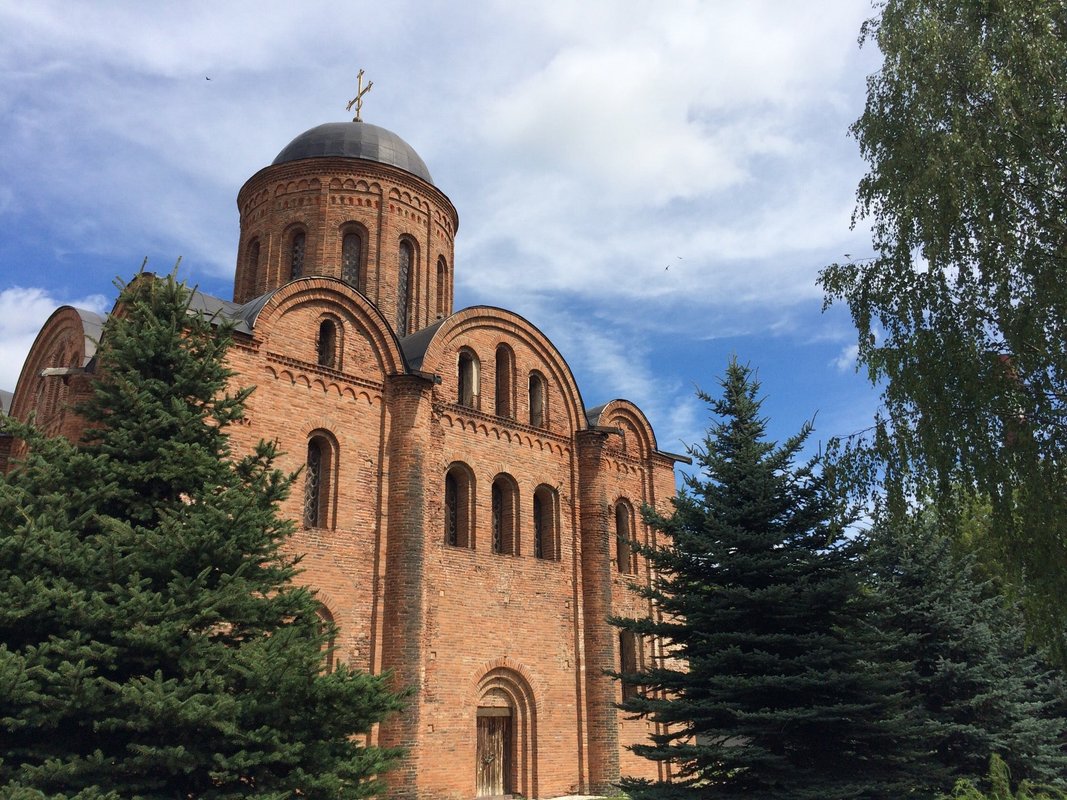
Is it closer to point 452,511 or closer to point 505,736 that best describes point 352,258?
point 452,511

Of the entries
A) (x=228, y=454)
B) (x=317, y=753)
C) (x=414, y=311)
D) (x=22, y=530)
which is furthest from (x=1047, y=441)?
(x=414, y=311)

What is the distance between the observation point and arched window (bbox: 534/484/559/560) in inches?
668

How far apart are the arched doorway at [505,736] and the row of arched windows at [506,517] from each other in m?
2.39

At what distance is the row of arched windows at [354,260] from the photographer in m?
18.6

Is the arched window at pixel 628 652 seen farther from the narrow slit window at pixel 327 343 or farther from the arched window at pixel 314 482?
the narrow slit window at pixel 327 343

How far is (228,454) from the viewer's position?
10047mm

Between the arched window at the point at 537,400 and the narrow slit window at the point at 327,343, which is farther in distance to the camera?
the arched window at the point at 537,400

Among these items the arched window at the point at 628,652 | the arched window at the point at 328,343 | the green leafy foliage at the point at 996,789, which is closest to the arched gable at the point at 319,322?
the arched window at the point at 328,343

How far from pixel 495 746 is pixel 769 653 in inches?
259

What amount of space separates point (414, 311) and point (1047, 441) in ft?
43.1

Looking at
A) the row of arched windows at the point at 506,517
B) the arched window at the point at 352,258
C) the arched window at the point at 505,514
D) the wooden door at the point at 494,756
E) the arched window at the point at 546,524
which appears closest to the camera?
the wooden door at the point at 494,756

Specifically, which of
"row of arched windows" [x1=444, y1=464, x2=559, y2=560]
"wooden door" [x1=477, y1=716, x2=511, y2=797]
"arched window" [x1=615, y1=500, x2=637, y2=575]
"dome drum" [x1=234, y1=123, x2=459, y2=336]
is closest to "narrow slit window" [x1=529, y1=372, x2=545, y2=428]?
"row of arched windows" [x1=444, y1=464, x2=559, y2=560]

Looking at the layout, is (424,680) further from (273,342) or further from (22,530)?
(22,530)

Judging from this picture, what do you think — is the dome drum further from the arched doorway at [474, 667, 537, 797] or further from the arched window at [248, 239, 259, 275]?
the arched doorway at [474, 667, 537, 797]
